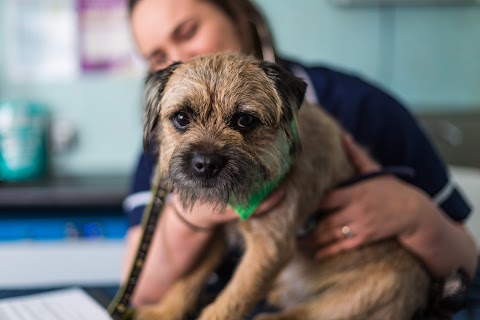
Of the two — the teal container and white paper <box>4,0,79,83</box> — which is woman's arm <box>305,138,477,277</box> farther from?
white paper <box>4,0,79,83</box>

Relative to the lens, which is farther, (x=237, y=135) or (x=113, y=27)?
(x=113, y=27)

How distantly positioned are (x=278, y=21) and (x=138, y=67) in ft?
2.53

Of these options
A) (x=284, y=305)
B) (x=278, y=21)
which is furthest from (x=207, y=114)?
(x=278, y=21)

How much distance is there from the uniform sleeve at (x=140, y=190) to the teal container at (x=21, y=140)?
1.30 m

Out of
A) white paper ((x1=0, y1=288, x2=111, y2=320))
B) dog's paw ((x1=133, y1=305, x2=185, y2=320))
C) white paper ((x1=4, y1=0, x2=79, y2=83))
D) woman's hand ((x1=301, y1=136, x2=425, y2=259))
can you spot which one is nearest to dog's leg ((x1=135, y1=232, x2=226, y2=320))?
dog's paw ((x1=133, y1=305, x2=185, y2=320))

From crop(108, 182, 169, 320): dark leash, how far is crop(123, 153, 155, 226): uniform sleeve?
32 centimetres

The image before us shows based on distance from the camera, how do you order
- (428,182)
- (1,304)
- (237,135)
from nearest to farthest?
(237,135), (1,304), (428,182)

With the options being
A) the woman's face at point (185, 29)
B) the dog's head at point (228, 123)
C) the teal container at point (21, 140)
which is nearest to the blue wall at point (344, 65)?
the teal container at point (21, 140)

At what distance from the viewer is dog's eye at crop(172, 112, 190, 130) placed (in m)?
1.00

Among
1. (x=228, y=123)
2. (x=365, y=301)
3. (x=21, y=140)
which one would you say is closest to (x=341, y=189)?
(x=365, y=301)

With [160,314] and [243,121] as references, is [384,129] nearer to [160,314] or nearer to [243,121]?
[243,121]

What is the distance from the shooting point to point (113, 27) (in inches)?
111

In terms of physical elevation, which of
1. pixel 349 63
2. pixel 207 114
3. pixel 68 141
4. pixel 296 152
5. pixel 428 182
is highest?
pixel 207 114

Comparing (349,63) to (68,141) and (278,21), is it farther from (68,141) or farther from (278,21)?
(68,141)
